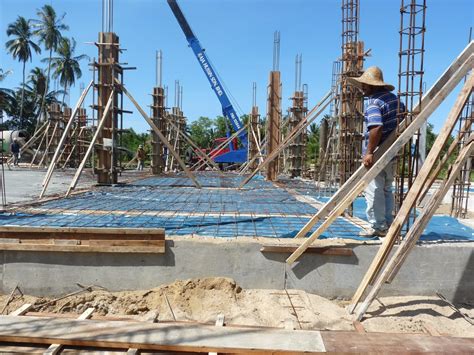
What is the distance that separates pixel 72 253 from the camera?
4.10 m

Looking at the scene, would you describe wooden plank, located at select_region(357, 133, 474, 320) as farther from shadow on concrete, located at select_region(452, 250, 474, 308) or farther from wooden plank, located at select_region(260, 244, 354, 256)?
shadow on concrete, located at select_region(452, 250, 474, 308)

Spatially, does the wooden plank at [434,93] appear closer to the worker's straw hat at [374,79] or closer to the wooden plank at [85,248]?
the worker's straw hat at [374,79]

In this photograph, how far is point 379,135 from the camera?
4215 millimetres

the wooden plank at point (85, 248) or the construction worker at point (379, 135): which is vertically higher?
the construction worker at point (379, 135)

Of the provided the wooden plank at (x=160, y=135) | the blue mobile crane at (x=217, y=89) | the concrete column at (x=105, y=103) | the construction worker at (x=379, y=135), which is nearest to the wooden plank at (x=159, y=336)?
the construction worker at (x=379, y=135)

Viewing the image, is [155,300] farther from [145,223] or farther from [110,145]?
[110,145]

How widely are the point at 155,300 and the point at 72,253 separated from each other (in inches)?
39.3

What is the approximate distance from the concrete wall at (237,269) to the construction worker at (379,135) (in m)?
0.47

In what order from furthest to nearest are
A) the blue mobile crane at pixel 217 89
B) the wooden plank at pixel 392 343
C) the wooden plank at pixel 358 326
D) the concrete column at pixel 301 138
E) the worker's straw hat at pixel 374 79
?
the blue mobile crane at pixel 217 89, the concrete column at pixel 301 138, the worker's straw hat at pixel 374 79, the wooden plank at pixel 358 326, the wooden plank at pixel 392 343

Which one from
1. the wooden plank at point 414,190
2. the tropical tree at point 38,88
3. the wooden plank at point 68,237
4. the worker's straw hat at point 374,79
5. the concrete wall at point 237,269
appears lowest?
the concrete wall at point 237,269

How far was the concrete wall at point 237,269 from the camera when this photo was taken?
161 inches

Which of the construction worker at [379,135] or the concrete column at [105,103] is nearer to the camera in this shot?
the construction worker at [379,135]

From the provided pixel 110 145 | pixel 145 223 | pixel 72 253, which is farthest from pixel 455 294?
pixel 110 145

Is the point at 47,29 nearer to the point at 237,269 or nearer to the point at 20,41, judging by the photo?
the point at 20,41
